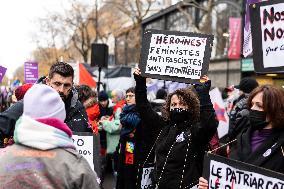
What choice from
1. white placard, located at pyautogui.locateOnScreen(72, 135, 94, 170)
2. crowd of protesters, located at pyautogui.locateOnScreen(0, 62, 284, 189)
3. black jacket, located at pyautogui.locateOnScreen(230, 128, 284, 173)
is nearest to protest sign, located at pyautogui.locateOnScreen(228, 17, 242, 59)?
crowd of protesters, located at pyautogui.locateOnScreen(0, 62, 284, 189)

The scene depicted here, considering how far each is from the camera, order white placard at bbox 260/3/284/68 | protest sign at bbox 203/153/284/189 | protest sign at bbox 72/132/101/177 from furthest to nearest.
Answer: protest sign at bbox 72/132/101/177 < white placard at bbox 260/3/284/68 < protest sign at bbox 203/153/284/189

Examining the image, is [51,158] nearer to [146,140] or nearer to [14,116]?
[14,116]

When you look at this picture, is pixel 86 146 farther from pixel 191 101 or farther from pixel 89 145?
pixel 191 101

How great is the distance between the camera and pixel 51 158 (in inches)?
105

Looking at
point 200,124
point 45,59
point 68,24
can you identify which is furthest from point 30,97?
point 45,59

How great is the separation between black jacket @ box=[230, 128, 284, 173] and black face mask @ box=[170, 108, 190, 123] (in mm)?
1046

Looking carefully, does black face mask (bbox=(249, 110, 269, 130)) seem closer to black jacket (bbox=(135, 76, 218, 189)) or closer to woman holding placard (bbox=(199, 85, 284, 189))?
woman holding placard (bbox=(199, 85, 284, 189))

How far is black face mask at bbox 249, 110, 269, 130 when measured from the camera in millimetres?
3670

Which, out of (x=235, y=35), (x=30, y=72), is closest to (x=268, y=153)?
(x=30, y=72)

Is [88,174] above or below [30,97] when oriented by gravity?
below

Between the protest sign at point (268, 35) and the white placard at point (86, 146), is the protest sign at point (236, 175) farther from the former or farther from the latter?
the white placard at point (86, 146)

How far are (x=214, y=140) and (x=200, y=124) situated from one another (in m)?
1.34

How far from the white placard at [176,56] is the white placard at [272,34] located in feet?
2.59

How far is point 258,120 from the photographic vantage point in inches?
145
